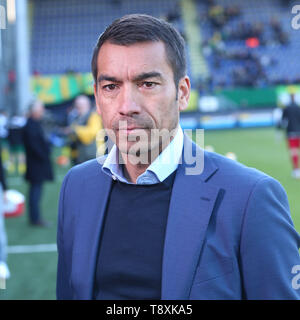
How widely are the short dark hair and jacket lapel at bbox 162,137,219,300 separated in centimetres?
30


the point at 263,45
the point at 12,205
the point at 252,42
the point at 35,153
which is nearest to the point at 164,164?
the point at 12,205

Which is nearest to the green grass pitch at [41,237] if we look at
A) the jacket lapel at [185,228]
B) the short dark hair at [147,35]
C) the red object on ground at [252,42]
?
the jacket lapel at [185,228]

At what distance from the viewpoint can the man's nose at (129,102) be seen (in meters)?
1.25

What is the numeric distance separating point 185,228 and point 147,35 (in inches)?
21.8

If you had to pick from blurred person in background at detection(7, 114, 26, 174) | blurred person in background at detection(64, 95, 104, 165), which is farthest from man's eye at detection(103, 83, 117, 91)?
blurred person in background at detection(7, 114, 26, 174)

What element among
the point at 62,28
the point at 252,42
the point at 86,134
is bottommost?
the point at 86,134

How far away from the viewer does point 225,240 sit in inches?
48.0

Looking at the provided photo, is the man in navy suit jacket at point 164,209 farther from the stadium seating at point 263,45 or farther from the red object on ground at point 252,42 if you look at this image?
the red object on ground at point 252,42

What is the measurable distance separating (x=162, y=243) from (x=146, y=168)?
0.81 ft

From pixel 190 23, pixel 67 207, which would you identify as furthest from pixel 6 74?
pixel 67 207

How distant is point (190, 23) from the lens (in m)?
25.7

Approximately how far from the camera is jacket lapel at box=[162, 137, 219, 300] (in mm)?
1219

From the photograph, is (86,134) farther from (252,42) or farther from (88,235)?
(252,42)
